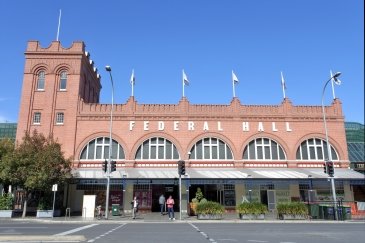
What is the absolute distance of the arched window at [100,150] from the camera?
34.2m

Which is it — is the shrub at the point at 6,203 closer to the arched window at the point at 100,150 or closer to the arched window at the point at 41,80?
the arched window at the point at 100,150

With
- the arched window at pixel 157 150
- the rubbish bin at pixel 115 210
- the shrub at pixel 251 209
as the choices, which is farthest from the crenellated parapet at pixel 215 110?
the shrub at pixel 251 209

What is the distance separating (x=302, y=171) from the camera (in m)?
33.4

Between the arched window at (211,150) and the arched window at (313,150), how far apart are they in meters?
7.13

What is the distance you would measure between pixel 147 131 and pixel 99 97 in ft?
50.3

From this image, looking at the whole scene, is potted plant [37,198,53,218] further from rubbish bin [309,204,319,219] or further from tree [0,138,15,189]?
rubbish bin [309,204,319,219]

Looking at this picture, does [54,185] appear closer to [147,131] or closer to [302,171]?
[147,131]

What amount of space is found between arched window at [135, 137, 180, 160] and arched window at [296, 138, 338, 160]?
12244mm

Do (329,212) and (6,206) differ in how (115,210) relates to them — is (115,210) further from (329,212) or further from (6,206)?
(329,212)

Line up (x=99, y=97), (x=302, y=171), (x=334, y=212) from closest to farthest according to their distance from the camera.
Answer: (x=334, y=212)
(x=302, y=171)
(x=99, y=97)

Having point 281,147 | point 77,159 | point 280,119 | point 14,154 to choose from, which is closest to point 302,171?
point 281,147

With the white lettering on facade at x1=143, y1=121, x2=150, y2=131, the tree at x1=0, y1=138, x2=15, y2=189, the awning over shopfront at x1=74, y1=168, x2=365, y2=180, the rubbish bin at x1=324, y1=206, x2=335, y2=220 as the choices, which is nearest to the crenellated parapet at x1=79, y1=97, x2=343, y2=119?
the white lettering on facade at x1=143, y1=121, x2=150, y2=131

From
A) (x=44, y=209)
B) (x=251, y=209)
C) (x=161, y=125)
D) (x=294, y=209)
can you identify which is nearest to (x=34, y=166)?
(x=44, y=209)

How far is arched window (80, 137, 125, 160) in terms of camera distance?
34.2 meters
